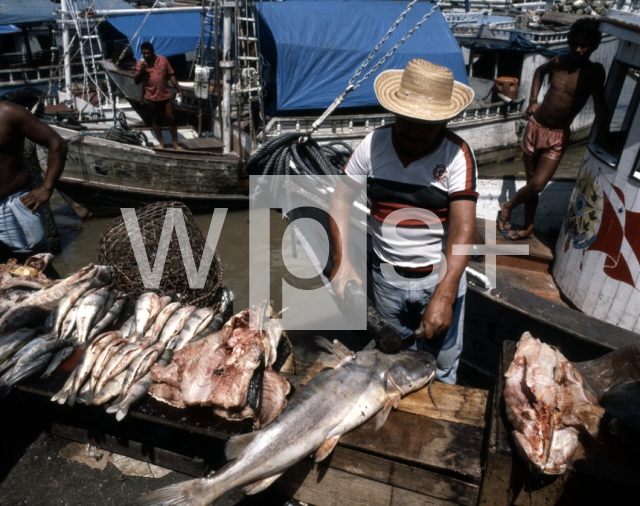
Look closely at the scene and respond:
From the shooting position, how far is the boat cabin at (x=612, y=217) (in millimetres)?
3840

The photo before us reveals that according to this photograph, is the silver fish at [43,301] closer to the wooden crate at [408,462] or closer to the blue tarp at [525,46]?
the wooden crate at [408,462]

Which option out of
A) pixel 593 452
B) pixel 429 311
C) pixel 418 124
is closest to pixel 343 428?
pixel 429 311

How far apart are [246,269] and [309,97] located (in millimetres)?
6706

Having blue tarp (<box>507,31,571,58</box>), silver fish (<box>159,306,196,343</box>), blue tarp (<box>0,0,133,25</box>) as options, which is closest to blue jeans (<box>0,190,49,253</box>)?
silver fish (<box>159,306,196,343</box>)

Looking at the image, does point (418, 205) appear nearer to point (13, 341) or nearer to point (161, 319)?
→ point (161, 319)

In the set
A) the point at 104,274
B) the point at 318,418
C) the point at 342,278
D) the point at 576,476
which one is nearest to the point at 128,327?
the point at 104,274

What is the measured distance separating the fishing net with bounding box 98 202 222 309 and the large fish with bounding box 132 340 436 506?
6.28 feet

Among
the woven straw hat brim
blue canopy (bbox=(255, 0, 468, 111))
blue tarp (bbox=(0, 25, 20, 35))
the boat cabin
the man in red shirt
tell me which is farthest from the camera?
blue tarp (bbox=(0, 25, 20, 35))

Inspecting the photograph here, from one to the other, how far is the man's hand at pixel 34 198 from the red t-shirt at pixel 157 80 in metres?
7.68

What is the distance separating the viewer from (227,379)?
2613mm

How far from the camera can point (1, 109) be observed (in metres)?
4.37

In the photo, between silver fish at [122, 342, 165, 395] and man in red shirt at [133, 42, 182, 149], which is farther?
man in red shirt at [133, 42, 182, 149]

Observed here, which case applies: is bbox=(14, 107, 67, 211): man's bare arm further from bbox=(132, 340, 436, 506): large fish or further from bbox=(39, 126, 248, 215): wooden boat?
bbox=(39, 126, 248, 215): wooden boat

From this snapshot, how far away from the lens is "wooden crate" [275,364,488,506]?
238 cm
